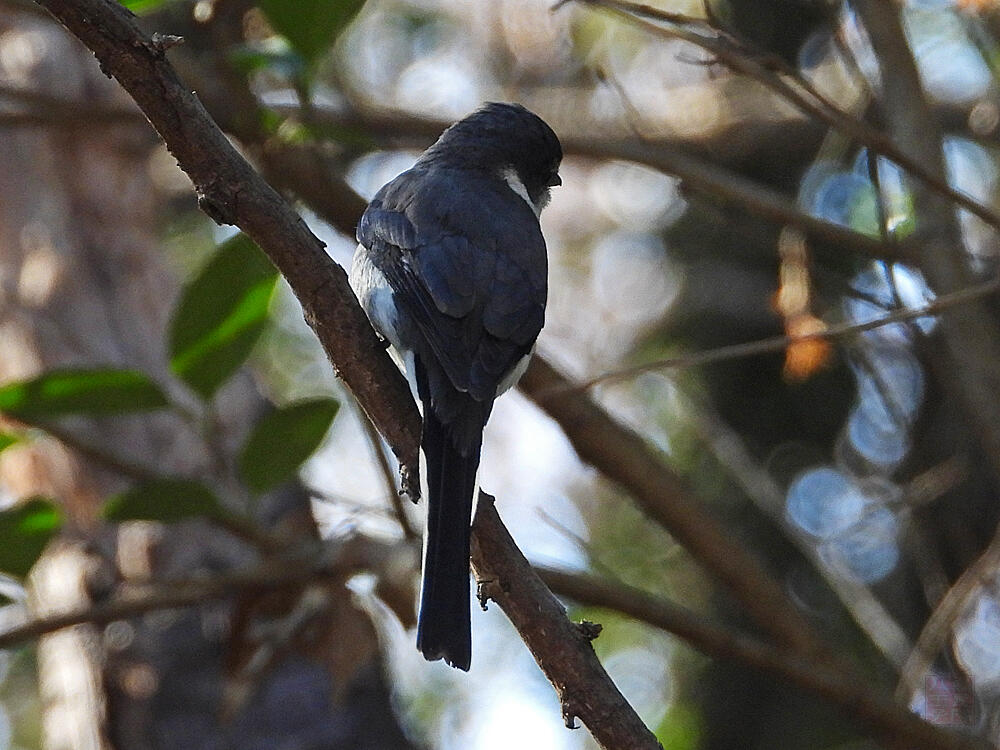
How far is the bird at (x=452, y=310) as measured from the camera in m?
2.35

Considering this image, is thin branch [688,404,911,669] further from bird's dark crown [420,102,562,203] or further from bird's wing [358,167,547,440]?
bird's wing [358,167,547,440]

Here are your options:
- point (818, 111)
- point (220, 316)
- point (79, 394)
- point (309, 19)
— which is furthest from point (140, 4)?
point (818, 111)

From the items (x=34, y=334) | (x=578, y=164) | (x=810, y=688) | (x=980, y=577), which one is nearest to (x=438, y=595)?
(x=810, y=688)

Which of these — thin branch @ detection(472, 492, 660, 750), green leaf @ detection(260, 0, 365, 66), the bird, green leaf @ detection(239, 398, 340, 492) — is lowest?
green leaf @ detection(239, 398, 340, 492)

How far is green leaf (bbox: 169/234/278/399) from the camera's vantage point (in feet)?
11.0

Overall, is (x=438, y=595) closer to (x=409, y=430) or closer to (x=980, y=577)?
(x=409, y=430)

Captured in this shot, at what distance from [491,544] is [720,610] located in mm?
3104

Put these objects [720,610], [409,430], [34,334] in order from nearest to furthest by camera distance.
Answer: [409,430], [34,334], [720,610]

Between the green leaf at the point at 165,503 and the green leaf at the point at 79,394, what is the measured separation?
24 cm

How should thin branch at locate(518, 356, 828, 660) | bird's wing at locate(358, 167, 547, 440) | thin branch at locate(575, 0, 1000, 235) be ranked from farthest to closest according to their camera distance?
thin branch at locate(518, 356, 828, 660), thin branch at locate(575, 0, 1000, 235), bird's wing at locate(358, 167, 547, 440)

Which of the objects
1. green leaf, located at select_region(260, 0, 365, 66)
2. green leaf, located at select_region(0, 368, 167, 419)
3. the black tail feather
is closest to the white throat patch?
green leaf, located at select_region(260, 0, 365, 66)

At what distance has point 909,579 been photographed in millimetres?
5004

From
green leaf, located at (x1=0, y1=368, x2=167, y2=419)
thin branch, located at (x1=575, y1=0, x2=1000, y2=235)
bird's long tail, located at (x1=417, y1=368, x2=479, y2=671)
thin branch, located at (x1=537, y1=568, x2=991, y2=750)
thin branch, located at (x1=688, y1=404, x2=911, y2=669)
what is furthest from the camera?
thin branch, located at (x1=688, y1=404, x2=911, y2=669)

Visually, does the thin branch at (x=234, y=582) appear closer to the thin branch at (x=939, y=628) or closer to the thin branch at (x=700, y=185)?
the thin branch at (x=700, y=185)
